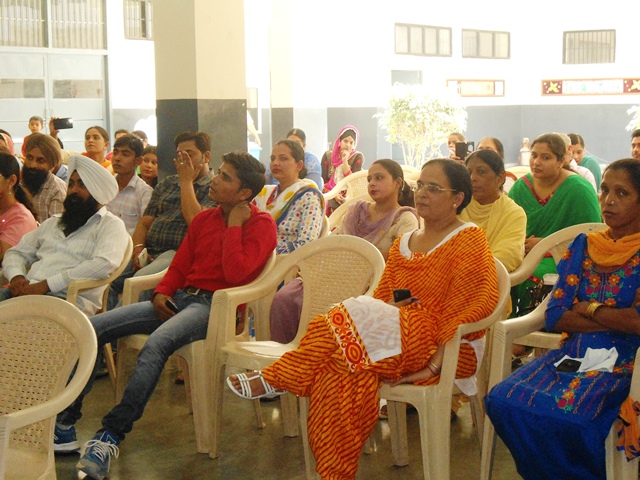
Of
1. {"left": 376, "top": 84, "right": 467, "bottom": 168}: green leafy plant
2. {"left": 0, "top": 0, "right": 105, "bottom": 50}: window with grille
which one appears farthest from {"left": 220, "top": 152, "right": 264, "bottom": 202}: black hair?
{"left": 376, "top": 84, "right": 467, "bottom": 168}: green leafy plant

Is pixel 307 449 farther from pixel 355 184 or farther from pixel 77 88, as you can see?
pixel 77 88

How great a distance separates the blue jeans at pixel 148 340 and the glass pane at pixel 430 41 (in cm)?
1239

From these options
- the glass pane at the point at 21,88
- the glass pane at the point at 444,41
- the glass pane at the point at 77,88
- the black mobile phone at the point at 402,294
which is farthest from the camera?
the glass pane at the point at 444,41

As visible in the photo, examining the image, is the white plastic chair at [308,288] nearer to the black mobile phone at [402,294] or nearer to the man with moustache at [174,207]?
the black mobile phone at [402,294]

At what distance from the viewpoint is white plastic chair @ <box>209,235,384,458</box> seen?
3.46m

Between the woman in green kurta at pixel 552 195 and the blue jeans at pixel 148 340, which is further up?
the woman in green kurta at pixel 552 195

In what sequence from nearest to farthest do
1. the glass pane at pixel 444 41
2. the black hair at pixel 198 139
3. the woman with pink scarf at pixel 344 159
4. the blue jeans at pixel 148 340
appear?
the blue jeans at pixel 148 340 < the black hair at pixel 198 139 < the woman with pink scarf at pixel 344 159 < the glass pane at pixel 444 41

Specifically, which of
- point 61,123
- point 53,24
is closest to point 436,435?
point 61,123

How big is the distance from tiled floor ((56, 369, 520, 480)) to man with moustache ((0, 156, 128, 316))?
64cm

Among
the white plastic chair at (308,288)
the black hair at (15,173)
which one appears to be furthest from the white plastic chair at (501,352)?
the black hair at (15,173)

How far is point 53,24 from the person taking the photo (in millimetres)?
11602

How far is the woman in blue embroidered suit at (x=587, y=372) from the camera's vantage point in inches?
101

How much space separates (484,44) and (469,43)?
417 millimetres

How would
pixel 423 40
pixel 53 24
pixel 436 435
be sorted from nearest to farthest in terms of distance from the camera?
pixel 436 435
pixel 53 24
pixel 423 40
